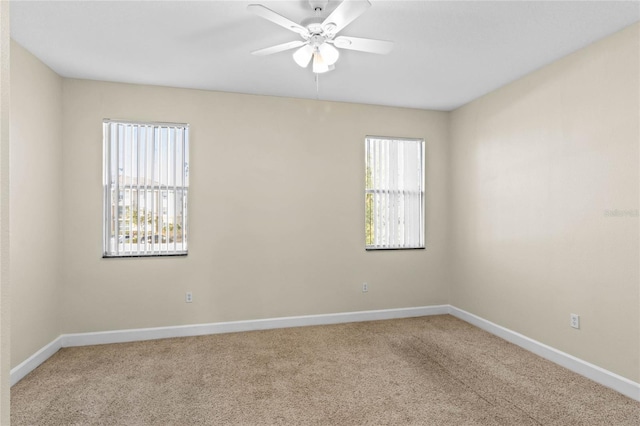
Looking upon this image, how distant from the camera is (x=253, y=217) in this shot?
4078mm

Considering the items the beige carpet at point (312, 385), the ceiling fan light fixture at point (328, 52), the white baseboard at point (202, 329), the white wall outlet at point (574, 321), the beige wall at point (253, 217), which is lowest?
the beige carpet at point (312, 385)

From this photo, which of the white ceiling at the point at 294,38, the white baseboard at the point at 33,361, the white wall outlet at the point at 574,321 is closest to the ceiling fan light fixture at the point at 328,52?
the white ceiling at the point at 294,38

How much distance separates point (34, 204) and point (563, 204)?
4.74 metres

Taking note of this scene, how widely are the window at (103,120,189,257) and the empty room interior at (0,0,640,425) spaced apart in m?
0.02

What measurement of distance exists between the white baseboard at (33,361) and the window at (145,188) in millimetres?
980

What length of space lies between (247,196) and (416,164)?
90.2 inches

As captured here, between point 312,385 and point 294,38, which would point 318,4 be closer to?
point 294,38

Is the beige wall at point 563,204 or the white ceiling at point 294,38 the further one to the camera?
the beige wall at point 563,204

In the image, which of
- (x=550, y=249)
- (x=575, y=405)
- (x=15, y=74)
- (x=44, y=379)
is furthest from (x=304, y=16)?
(x=44, y=379)

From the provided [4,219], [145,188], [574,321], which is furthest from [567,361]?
[145,188]

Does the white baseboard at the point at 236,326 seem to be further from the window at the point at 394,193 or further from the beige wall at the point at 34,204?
the window at the point at 394,193

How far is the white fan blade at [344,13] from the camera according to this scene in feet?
6.00

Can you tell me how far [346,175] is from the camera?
14.3ft

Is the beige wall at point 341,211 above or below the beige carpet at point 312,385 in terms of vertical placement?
above
